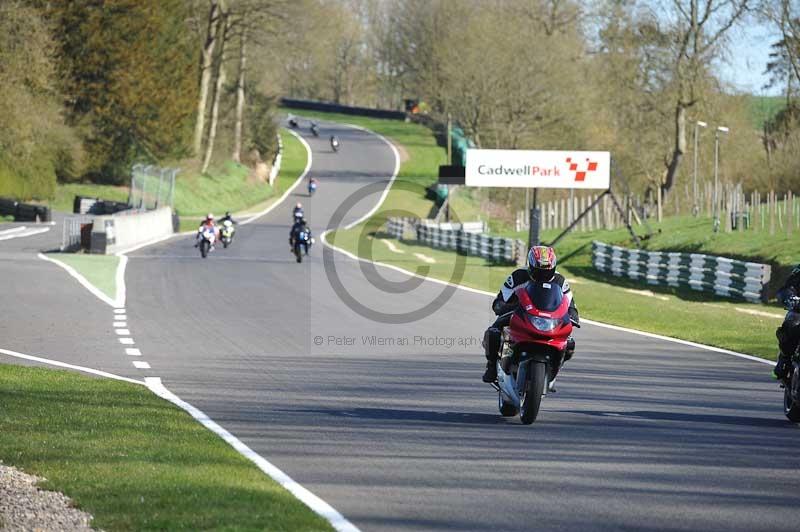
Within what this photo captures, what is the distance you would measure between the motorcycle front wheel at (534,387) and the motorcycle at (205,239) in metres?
31.8

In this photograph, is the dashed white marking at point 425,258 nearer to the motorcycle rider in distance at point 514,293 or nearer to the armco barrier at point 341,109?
the motorcycle rider in distance at point 514,293

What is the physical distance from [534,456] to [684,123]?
61.4m

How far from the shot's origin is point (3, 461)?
8945mm

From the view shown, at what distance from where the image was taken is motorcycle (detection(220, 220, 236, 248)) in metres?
49.7

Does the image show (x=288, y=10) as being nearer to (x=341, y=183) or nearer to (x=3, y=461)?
(x=341, y=183)

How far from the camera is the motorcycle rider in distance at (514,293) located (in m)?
11.7

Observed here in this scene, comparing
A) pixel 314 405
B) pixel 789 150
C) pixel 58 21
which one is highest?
pixel 58 21

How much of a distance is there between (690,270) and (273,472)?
3031 centimetres

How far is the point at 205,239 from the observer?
42.8 metres

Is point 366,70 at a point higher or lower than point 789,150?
higher

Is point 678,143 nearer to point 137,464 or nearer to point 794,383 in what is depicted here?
point 794,383

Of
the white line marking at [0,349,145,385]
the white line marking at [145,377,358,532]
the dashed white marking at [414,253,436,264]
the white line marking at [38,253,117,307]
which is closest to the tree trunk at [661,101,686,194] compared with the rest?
the dashed white marking at [414,253,436,264]

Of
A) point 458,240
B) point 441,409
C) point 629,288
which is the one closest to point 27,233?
point 458,240

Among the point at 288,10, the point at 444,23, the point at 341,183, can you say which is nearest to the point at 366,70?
the point at 444,23
